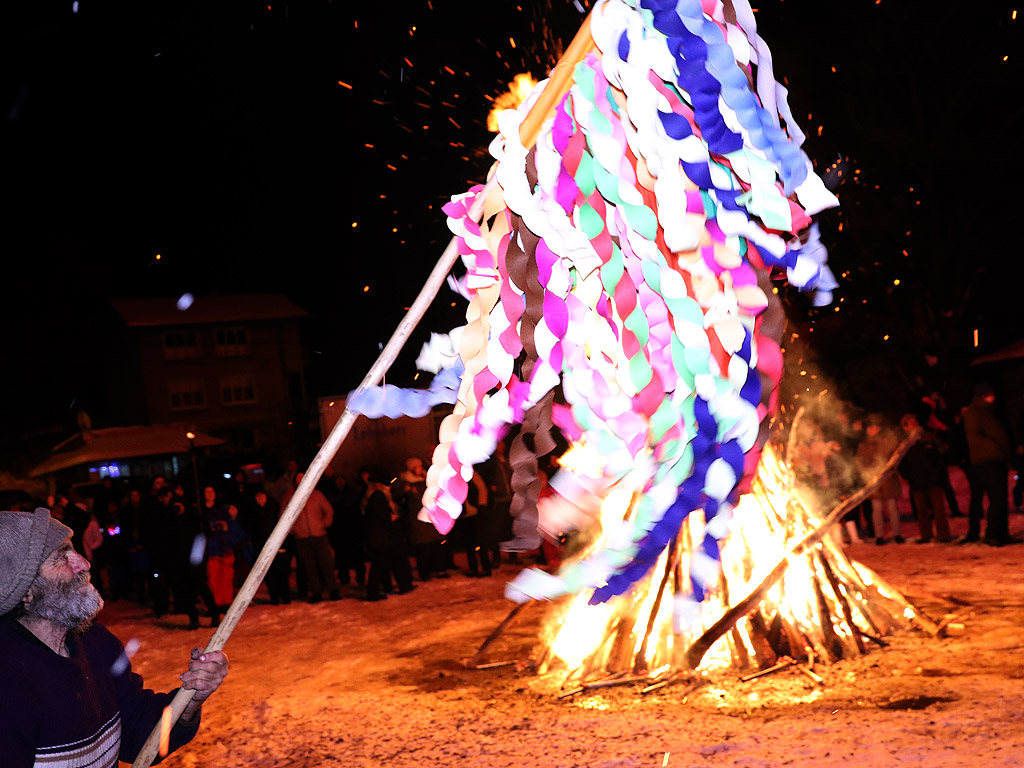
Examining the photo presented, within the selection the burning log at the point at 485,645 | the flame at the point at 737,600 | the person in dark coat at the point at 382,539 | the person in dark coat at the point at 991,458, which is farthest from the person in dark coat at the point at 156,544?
the person in dark coat at the point at 991,458

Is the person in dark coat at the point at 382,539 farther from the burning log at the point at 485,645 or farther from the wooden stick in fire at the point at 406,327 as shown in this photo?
the wooden stick in fire at the point at 406,327

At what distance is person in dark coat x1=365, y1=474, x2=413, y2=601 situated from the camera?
39.4ft

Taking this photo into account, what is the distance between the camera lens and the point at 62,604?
2621 millimetres

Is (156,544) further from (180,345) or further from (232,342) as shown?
(232,342)

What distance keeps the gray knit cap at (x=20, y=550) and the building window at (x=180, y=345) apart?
41.1 m

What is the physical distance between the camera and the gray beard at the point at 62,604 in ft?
8.54

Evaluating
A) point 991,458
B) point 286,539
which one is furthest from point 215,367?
point 991,458

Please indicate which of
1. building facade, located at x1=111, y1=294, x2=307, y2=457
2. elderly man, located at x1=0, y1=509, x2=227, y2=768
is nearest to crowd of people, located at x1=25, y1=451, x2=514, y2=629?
Answer: elderly man, located at x1=0, y1=509, x2=227, y2=768

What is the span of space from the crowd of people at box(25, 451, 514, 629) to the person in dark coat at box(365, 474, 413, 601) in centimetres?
1

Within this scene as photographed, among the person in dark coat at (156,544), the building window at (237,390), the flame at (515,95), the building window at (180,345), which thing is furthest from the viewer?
the building window at (237,390)

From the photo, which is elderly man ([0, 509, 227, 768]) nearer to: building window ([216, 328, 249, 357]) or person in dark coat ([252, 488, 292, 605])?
person in dark coat ([252, 488, 292, 605])

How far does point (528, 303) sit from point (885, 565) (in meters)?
10.0

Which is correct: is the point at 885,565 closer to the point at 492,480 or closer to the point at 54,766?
the point at 492,480

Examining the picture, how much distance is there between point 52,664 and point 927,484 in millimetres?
11405
